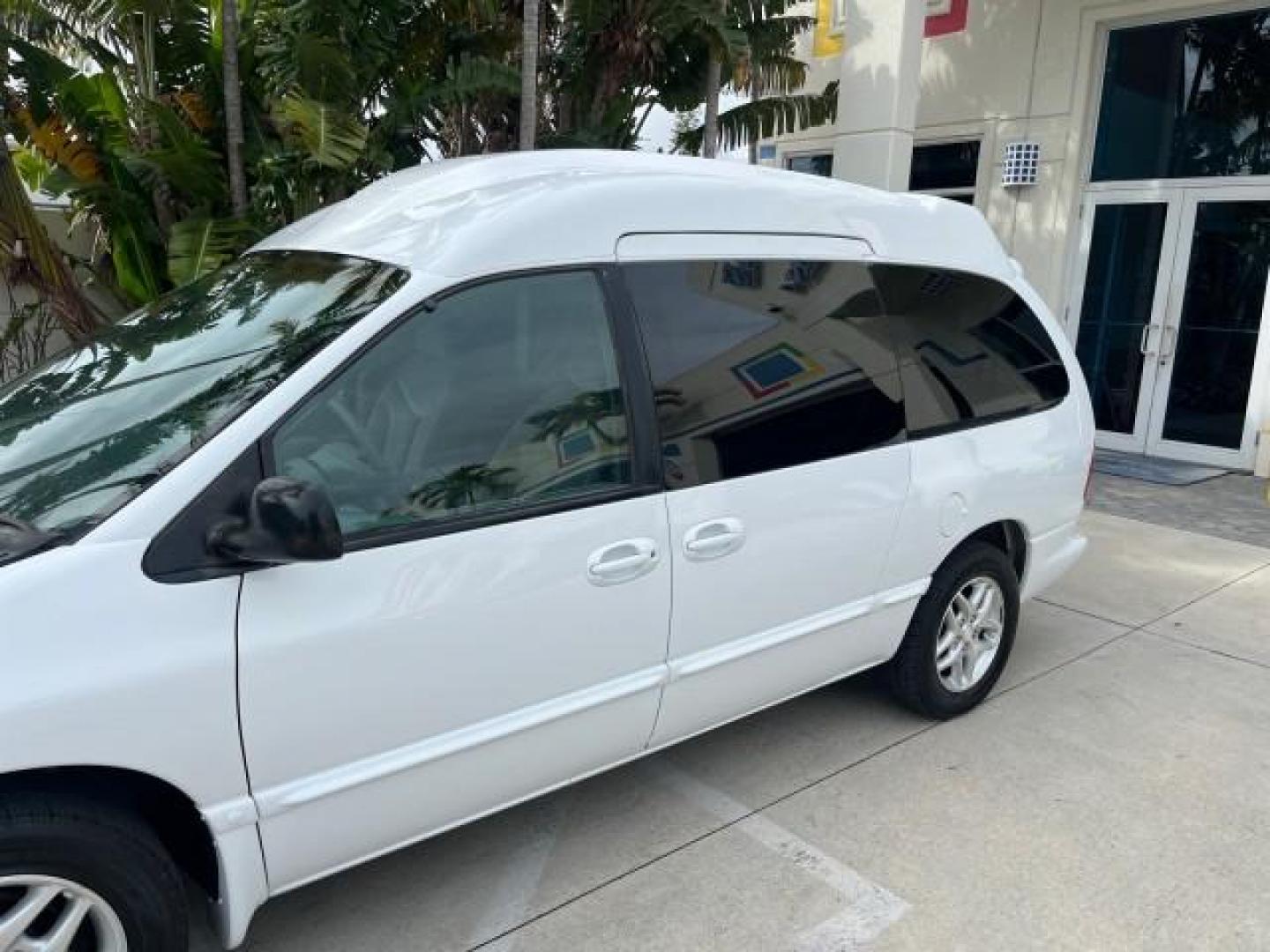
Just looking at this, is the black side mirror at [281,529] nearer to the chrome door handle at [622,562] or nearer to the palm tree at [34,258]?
the chrome door handle at [622,562]

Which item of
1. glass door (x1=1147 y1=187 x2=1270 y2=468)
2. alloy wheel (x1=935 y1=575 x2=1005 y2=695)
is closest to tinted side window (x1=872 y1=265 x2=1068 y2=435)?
alloy wheel (x1=935 y1=575 x2=1005 y2=695)

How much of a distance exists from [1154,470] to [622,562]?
302 inches

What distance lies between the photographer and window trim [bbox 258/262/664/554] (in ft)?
7.23

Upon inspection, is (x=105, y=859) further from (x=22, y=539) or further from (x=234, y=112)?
(x=234, y=112)

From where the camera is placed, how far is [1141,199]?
9.14 m

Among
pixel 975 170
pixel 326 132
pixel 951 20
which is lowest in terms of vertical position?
pixel 326 132

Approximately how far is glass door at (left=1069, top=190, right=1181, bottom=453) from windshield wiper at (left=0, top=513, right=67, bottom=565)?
9.43 meters

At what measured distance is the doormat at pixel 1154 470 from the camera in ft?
27.5

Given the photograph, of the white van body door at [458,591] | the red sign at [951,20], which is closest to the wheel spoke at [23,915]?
the white van body door at [458,591]

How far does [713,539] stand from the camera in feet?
9.13

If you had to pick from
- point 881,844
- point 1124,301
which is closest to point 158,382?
point 881,844

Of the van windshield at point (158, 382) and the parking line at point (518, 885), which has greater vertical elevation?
the van windshield at point (158, 382)

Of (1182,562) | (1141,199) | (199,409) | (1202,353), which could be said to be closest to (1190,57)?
(1141,199)

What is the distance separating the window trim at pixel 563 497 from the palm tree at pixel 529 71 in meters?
4.47
